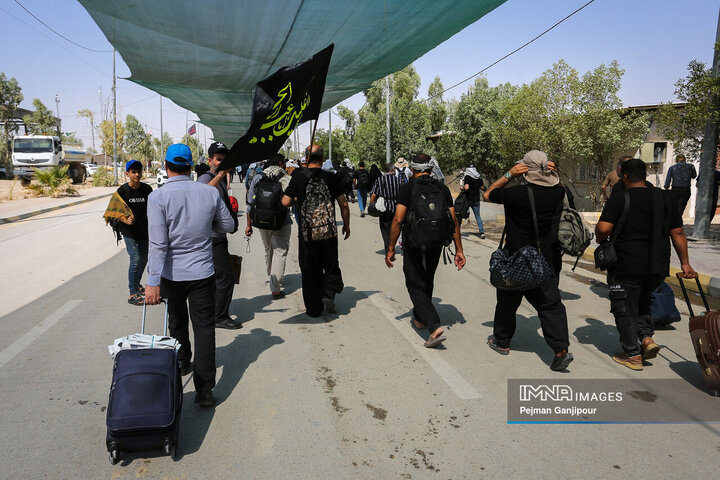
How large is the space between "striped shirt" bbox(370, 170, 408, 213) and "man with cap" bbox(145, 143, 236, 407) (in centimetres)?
419

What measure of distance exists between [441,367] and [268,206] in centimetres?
306

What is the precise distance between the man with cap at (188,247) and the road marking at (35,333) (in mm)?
2155

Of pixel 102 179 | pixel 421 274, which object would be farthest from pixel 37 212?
pixel 102 179

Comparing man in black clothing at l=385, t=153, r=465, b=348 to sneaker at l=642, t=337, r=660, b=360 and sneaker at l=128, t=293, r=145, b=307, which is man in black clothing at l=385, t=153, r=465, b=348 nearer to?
sneaker at l=642, t=337, r=660, b=360

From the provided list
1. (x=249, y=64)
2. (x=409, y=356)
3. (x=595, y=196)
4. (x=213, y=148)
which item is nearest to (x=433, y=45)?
(x=249, y=64)

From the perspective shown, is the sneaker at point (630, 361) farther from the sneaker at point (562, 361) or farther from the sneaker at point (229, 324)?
the sneaker at point (229, 324)

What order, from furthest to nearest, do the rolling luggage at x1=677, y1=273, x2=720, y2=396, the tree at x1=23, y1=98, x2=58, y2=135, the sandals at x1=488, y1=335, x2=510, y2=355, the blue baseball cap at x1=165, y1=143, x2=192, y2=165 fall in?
the tree at x1=23, y1=98, x2=58, y2=135 → the sandals at x1=488, y1=335, x2=510, y2=355 → the rolling luggage at x1=677, y1=273, x2=720, y2=396 → the blue baseball cap at x1=165, y1=143, x2=192, y2=165

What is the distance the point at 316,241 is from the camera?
588cm

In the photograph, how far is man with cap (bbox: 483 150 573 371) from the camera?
4.32 m

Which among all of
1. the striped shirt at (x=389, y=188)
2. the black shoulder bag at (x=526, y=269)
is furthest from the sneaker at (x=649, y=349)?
the striped shirt at (x=389, y=188)

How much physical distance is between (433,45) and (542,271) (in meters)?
4.54

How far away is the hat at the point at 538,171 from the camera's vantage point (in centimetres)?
431

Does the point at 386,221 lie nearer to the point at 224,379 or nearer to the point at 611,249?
the point at 611,249

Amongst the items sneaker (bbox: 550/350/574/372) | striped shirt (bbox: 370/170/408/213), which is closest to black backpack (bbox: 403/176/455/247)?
sneaker (bbox: 550/350/574/372)
